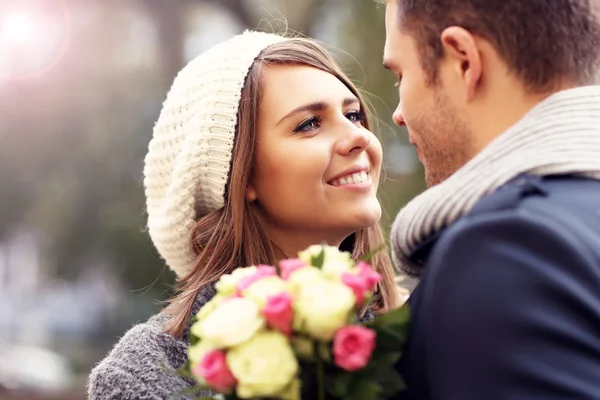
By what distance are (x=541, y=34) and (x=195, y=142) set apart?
1.70 meters

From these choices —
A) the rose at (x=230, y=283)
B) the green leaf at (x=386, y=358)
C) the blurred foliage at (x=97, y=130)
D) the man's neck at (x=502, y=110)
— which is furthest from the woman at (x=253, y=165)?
the blurred foliage at (x=97, y=130)

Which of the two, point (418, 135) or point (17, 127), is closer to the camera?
point (418, 135)

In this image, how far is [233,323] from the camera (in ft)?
5.48

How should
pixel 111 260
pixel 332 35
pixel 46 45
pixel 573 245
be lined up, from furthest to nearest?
pixel 46 45, pixel 111 260, pixel 332 35, pixel 573 245

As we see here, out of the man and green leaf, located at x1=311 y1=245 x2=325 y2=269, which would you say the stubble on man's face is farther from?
green leaf, located at x1=311 y1=245 x2=325 y2=269

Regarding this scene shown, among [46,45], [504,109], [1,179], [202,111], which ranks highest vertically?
[46,45]

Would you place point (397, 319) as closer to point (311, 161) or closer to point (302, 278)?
point (302, 278)

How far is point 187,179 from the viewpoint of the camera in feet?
10.8

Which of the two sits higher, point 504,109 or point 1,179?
point 1,179

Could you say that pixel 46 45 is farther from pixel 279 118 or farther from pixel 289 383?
pixel 289 383

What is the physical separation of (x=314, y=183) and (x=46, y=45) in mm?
13513

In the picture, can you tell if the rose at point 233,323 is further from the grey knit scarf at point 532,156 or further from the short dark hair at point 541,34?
the short dark hair at point 541,34

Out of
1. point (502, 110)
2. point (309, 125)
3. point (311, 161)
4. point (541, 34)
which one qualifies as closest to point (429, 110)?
point (502, 110)

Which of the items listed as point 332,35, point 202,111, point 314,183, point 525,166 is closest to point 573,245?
point 525,166
